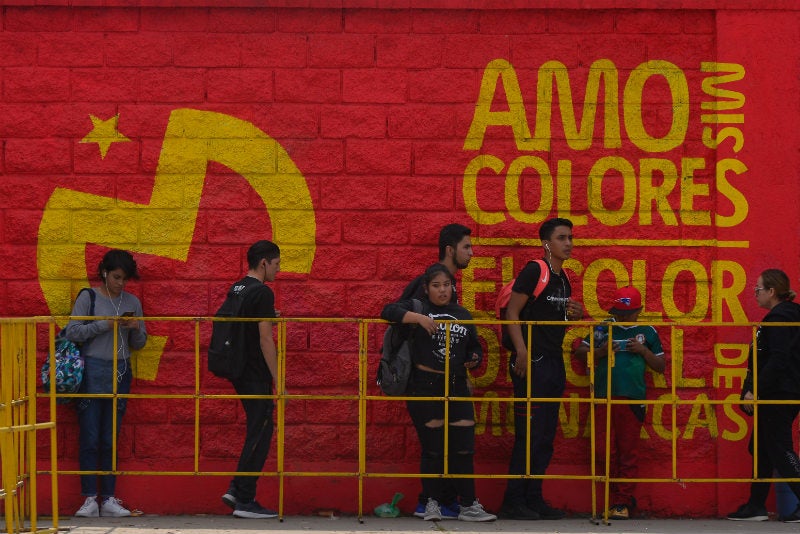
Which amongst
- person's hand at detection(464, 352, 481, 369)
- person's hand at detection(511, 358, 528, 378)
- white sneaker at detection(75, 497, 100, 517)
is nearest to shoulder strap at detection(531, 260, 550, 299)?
person's hand at detection(511, 358, 528, 378)

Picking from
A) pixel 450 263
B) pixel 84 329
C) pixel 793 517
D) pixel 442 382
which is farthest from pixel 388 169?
pixel 793 517

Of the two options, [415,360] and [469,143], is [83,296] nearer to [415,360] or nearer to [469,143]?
[415,360]

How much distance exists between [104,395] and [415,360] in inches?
84.5

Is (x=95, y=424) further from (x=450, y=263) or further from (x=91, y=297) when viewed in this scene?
(x=450, y=263)

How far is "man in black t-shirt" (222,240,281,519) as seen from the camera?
8953mm

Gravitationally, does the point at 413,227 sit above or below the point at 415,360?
above

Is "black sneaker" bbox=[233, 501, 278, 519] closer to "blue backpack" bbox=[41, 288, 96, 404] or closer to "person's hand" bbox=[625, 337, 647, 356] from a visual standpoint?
"blue backpack" bbox=[41, 288, 96, 404]

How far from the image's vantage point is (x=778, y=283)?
30.5 feet

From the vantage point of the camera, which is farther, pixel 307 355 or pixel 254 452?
pixel 307 355

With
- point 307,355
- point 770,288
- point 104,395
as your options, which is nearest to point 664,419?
point 770,288

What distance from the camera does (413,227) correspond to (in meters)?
9.79

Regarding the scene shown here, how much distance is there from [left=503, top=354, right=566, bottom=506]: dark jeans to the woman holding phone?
9.36 feet

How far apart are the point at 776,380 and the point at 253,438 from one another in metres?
3.74

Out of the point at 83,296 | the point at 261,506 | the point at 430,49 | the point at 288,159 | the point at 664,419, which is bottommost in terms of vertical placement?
the point at 261,506
